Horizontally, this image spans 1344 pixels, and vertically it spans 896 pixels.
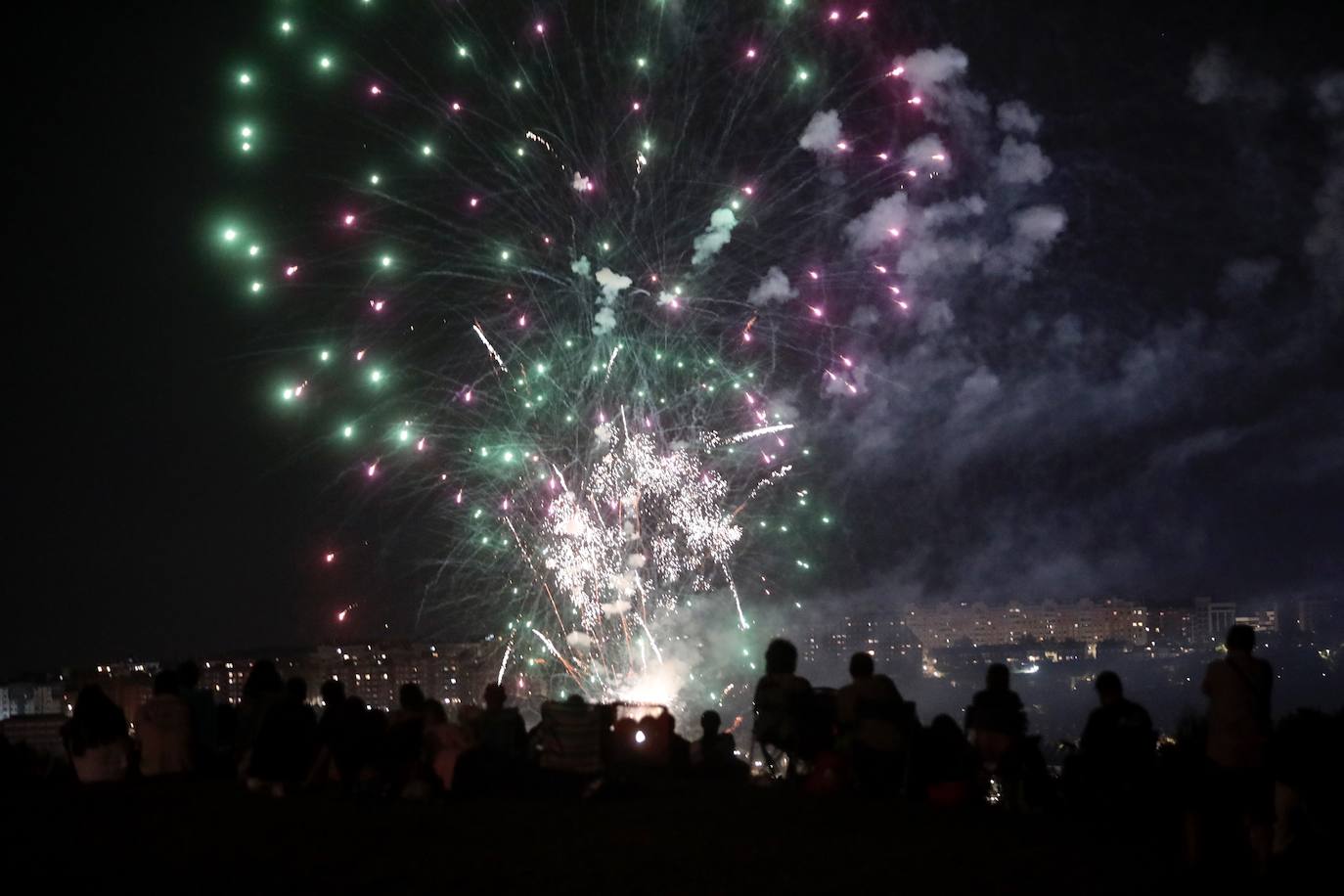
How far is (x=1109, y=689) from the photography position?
891 centimetres

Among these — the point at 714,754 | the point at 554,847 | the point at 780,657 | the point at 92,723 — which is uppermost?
the point at 780,657

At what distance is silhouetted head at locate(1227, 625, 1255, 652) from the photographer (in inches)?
272

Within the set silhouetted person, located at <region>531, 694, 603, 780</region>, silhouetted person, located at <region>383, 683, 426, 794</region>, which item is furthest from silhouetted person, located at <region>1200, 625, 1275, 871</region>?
silhouetted person, located at <region>383, 683, 426, 794</region>

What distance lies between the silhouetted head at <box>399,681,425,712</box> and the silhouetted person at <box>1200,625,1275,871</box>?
537 centimetres

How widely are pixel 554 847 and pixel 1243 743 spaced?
3.47 meters

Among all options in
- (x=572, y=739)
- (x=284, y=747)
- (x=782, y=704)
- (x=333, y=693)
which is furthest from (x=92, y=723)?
(x=782, y=704)

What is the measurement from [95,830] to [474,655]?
65166 millimetres

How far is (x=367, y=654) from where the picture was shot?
3302 inches

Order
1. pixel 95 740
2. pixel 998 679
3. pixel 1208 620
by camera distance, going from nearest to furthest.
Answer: pixel 95 740 → pixel 998 679 → pixel 1208 620

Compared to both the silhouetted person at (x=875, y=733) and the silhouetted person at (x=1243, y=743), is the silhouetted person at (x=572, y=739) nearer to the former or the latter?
the silhouetted person at (x=875, y=733)

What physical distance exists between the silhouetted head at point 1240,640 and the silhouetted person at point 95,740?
7341mm

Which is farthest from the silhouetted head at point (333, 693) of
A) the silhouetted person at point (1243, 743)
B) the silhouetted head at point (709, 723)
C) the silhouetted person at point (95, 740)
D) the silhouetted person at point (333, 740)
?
Answer: the silhouetted person at point (1243, 743)

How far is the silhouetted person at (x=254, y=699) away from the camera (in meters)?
10.5

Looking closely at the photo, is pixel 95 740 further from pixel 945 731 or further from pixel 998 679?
pixel 998 679
